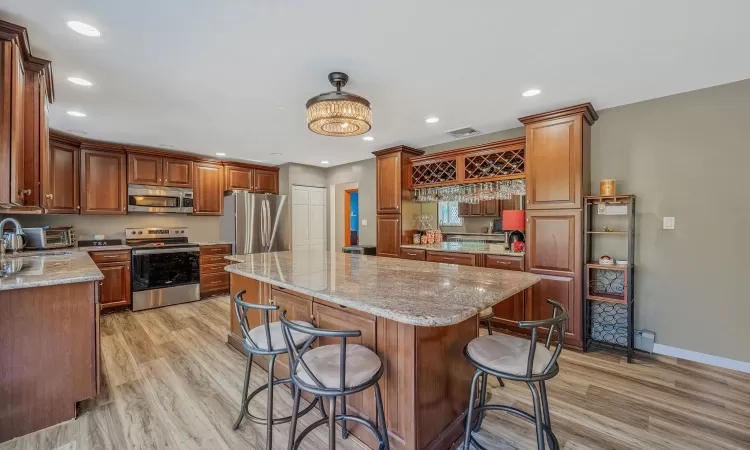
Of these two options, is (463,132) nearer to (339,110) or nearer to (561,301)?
(561,301)

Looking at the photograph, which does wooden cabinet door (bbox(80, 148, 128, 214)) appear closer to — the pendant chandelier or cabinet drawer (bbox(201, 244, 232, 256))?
cabinet drawer (bbox(201, 244, 232, 256))

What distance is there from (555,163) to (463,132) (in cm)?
120

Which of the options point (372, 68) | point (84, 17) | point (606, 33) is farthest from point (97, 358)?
point (606, 33)

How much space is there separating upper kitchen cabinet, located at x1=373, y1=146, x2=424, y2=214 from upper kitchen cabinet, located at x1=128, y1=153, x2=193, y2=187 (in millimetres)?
3044

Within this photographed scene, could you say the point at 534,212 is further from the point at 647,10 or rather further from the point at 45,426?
the point at 45,426

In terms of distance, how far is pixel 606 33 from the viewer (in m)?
1.94

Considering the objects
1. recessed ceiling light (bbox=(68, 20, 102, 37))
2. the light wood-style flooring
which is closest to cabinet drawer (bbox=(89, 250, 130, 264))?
the light wood-style flooring

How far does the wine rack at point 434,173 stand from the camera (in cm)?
430

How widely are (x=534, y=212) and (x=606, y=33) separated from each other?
1.75 m

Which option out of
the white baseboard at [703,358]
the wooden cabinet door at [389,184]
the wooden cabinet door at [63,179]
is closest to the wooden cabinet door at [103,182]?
the wooden cabinet door at [63,179]

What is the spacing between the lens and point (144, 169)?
4.75m

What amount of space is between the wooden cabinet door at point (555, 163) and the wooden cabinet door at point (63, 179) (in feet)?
18.2

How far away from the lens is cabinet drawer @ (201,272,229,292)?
506 cm

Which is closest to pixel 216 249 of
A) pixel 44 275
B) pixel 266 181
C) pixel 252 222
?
pixel 252 222
